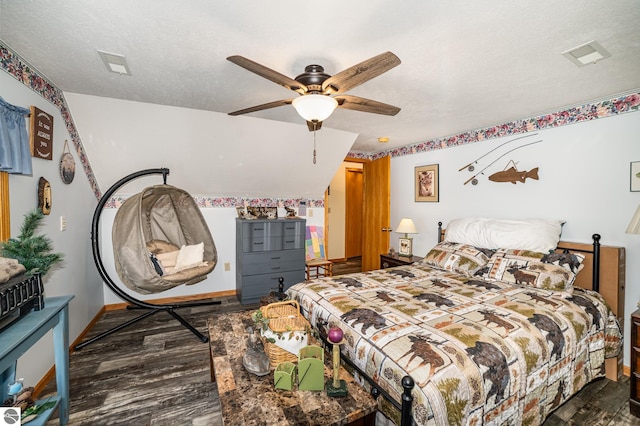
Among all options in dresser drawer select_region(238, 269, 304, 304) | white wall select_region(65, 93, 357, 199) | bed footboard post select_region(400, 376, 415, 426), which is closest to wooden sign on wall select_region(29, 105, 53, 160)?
white wall select_region(65, 93, 357, 199)

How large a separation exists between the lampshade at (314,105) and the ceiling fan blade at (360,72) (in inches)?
3.3

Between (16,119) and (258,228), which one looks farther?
(258,228)

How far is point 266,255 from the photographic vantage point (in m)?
4.04

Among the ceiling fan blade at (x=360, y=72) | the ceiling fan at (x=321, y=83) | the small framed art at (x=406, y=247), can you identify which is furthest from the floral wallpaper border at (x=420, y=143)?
the ceiling fan blade at (x=360, y=72)

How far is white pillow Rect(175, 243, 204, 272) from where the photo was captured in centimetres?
327

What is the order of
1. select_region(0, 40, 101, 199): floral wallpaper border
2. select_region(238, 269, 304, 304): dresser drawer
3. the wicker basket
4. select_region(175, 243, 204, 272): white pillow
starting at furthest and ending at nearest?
select_region(238, 269, 304, 304): dresser drawer
select_region(175, 243, 204, 272): white pillow
select_region(0, 40, 101, 199): floral wallpaper border
the wicker basket

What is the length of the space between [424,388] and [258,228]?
3101 mm

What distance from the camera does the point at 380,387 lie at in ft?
4.56

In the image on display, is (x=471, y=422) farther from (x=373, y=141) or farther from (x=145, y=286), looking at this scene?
(x=373, y=141)

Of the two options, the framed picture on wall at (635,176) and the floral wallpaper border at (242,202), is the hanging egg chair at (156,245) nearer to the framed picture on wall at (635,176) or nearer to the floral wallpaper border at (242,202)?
the floral wallpaper border at (242,202)

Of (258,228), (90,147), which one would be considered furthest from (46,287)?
(258,228)

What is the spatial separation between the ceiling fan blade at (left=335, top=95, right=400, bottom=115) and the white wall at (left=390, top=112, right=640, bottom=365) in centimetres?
208

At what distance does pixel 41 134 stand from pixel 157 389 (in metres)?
2.14

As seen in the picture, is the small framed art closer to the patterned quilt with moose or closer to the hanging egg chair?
the patterned quilt with moose
